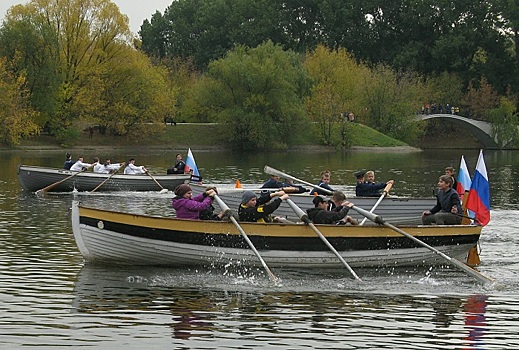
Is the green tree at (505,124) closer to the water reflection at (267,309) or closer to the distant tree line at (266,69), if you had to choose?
the distant tree line at (266,69)

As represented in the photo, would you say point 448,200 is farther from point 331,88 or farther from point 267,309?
point 331,88

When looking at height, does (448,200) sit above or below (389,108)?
below

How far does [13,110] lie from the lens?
75.8 m

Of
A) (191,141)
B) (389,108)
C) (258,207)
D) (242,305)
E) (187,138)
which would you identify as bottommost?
(242,305)

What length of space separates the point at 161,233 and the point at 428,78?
3756 inches

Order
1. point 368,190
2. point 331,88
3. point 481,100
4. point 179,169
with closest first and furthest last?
1. point 368,190
2. point 179,169
3. point 331,88
4. point 481,100

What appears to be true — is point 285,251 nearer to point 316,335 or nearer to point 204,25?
point 316,335

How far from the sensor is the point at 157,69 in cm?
9406

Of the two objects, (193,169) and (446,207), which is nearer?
(446,207)

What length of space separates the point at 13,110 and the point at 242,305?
199ft

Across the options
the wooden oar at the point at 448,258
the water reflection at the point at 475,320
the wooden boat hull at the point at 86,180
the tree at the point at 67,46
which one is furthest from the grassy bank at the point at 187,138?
the water reflection at the point at 475,320

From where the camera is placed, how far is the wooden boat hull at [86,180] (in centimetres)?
4153

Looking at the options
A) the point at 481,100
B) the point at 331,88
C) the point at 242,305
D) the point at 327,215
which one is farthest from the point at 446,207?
the point at 481,100

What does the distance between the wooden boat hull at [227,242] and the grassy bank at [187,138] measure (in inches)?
2348
